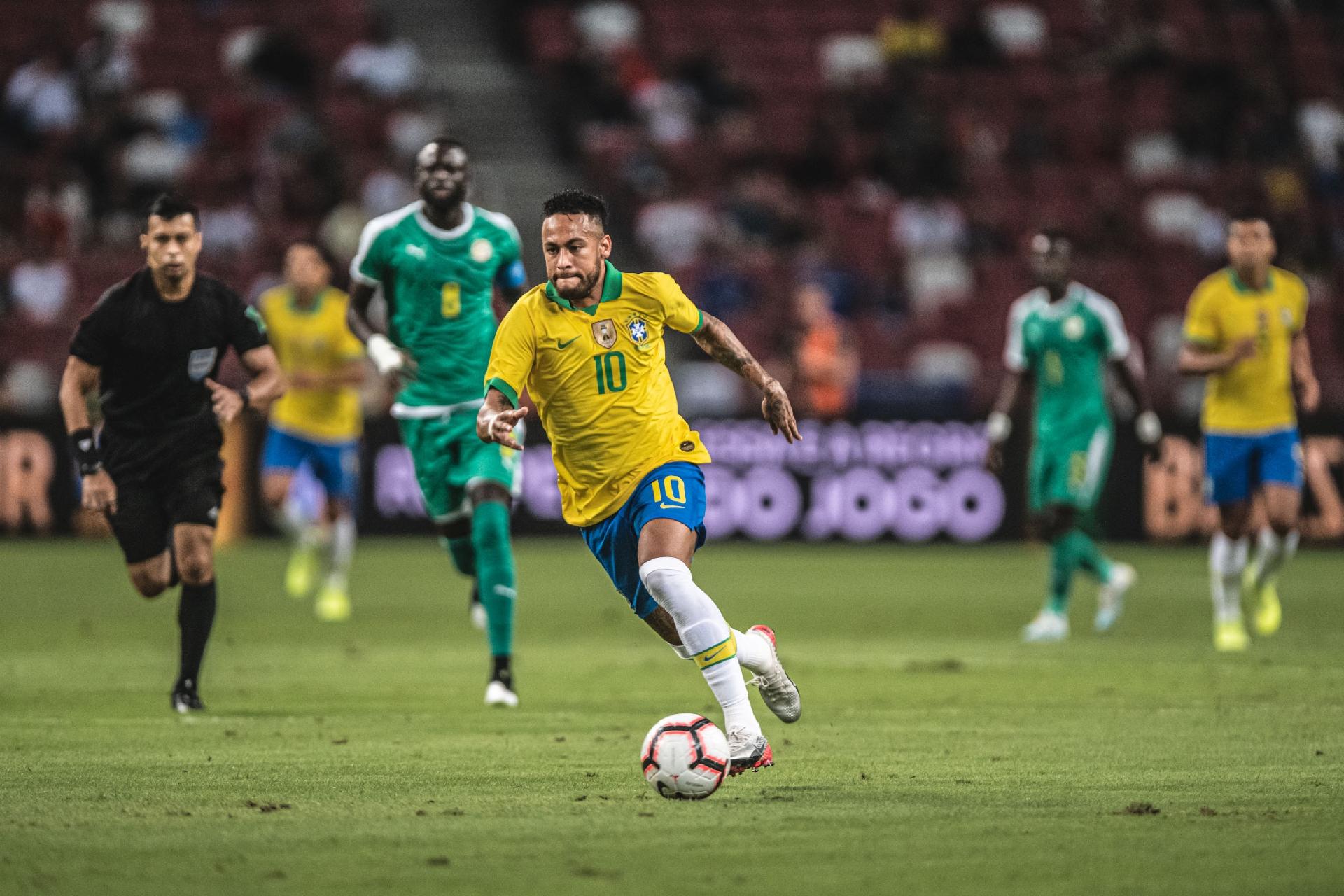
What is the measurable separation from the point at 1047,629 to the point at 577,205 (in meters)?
7.08

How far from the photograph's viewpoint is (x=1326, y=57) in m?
29.5

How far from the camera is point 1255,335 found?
41.1 ft

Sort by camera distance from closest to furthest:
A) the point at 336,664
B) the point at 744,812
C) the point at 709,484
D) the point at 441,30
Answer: the point at 744,812 < the point at 336,664 < the point at 709,484 < the point at 441,30

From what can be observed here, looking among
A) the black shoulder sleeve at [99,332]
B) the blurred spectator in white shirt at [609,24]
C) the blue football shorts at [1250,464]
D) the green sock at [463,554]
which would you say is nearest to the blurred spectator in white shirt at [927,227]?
the blurred spectator in white shirt at [609,24]

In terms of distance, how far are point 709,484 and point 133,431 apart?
1258cm

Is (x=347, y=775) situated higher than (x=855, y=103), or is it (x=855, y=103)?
(x=855, y=103)

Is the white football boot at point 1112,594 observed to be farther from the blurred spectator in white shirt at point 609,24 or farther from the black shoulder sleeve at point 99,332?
the blurred spectator in white shirt at point 609,24

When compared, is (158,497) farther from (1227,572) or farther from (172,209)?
(1227,572)

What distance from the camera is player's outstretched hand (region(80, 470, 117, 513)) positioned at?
8648 millimetres

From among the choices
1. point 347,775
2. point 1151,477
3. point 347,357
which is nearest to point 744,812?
point 347,775

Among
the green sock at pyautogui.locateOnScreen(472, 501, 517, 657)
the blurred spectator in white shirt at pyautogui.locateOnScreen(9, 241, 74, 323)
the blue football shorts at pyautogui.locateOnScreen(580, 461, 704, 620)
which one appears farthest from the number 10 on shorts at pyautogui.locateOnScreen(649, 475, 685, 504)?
the blurred spectator in white shirt at pyautogui.locateOnScreen(9, 241, 74, 323)

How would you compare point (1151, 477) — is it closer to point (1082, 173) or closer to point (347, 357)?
point (1082, 173)

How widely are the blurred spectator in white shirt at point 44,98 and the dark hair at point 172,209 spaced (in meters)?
16.3

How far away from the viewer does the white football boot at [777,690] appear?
7.24 meters
